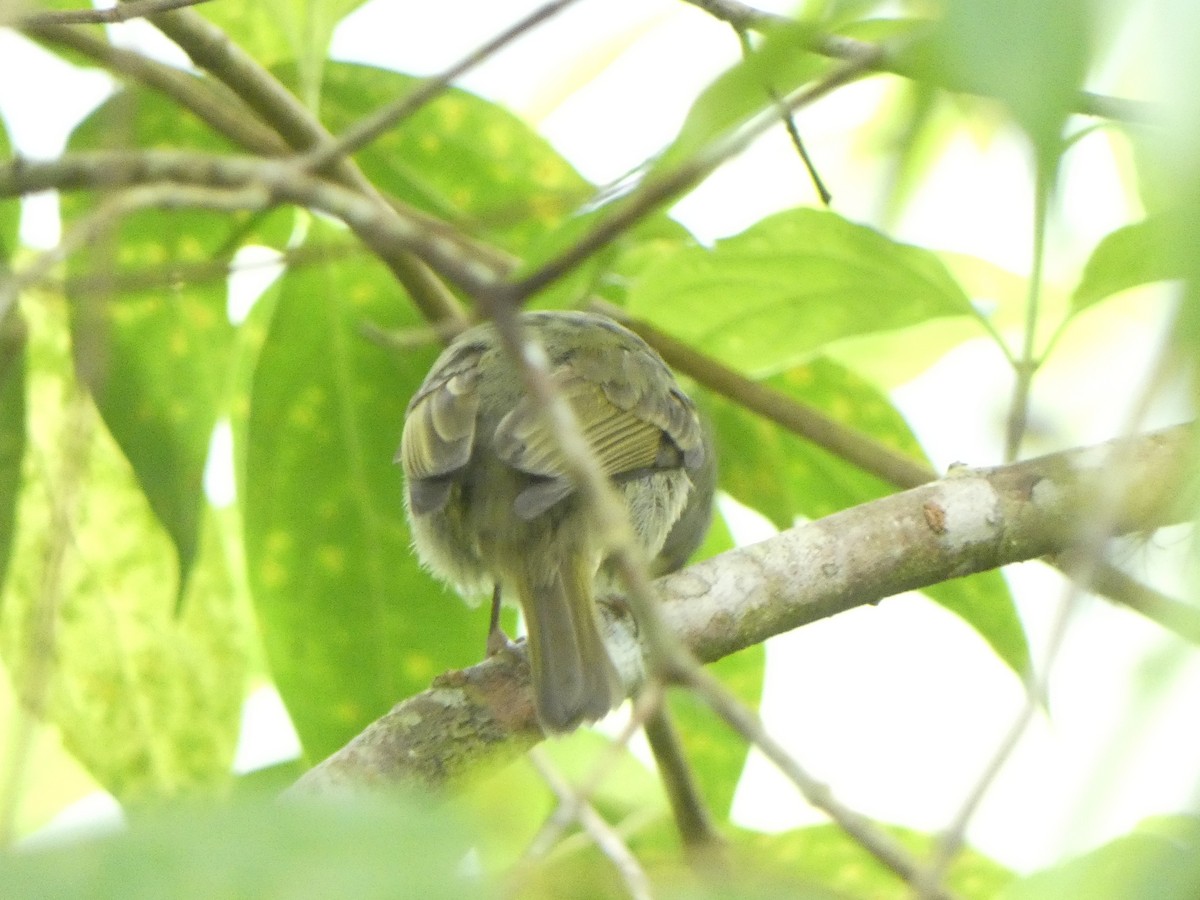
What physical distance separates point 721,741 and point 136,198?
236cm

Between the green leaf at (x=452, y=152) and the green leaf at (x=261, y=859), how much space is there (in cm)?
278

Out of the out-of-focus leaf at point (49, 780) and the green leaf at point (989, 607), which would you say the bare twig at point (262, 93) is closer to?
the green leaf at point (989, 607)

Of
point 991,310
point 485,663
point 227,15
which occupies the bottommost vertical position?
point 485,663

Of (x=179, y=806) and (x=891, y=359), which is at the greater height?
(x=891, y=359)

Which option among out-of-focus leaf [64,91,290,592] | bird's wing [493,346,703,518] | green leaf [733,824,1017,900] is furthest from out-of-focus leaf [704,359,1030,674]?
out-of-focus leaf [64,91,290,592]

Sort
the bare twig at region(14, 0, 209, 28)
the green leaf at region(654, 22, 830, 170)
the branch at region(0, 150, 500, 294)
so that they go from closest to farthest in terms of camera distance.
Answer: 1. the green leaf at region(654, 22, 830, 170)
2. the branch at region(0, 150, 500, 294)
3. the bare twig at region(14, 0, 209, 28)

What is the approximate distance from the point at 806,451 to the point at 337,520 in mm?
1152

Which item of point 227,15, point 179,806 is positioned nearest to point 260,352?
point 227,15

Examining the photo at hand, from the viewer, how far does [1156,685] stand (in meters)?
0.79

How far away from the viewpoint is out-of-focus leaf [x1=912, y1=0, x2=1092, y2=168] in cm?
72

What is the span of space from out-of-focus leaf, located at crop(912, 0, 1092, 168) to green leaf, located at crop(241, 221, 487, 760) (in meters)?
2.76

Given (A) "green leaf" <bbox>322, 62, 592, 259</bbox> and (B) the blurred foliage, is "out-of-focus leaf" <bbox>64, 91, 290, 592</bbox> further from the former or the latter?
(A) "green leaf" <bbox>322, 62, 592, 259</bbox>

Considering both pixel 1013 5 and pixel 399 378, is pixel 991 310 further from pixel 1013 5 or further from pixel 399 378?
pixel 1013 5

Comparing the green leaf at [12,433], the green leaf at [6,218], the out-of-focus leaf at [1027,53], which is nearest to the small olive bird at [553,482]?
the green leaf at [12,433]
